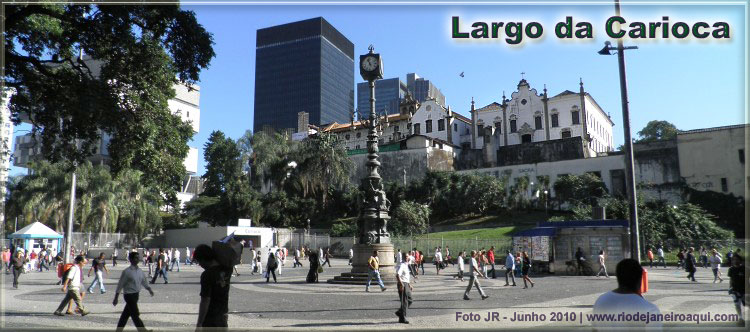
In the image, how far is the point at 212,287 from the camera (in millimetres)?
6113

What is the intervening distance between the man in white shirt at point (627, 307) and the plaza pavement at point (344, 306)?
5.68 m

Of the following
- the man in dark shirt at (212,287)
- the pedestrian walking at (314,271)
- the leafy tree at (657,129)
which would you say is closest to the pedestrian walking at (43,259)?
the pedestrian walking at (314,271)

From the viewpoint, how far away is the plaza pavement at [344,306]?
9.95 meters

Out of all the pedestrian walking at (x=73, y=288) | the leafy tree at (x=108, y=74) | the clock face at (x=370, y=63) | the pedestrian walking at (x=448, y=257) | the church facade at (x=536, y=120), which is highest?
the church facade at (x=536, y=120)

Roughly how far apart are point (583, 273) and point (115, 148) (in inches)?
853

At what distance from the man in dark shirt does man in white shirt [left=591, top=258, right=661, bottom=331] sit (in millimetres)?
4276

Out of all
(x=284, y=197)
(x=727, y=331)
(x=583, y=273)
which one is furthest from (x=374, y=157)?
(x=284, y=197)

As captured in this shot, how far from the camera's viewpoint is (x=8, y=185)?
48031mm

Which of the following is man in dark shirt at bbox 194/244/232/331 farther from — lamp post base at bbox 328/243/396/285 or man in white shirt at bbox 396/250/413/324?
lamp post base at bbox 328/243/396/285

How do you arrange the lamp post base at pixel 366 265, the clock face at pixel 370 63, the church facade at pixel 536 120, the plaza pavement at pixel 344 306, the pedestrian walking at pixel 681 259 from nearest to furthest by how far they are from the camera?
the plaza pavement at pixel 344 306 → the lamp post base at pixel 366 265 → the clock face at pixel 370 63 → the pedestrian walking at pixel 681 259 → the church facade at pixel 536 120

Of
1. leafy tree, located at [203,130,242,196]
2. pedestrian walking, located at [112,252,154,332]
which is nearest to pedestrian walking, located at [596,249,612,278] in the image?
pedestrian walking, located at [112,252,154,332]

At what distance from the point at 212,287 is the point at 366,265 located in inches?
556

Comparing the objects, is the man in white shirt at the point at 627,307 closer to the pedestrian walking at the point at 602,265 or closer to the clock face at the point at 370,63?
the clock face at the point at 370,63

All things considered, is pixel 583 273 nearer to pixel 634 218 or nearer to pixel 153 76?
pixel 634 218
